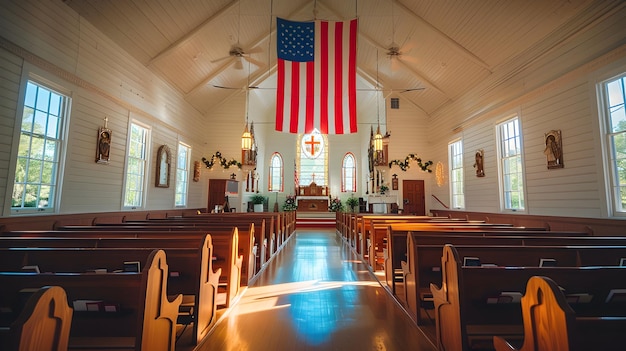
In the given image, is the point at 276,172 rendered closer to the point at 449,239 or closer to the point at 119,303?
the point at 449,239

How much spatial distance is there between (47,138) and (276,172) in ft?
35.7

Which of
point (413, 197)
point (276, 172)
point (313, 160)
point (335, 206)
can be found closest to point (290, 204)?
point (335, 206)

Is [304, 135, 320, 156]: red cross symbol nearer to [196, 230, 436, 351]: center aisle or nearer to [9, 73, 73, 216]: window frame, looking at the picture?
[9, 73, 73, 216]: window frame

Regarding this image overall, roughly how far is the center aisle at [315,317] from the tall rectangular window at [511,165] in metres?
4.50

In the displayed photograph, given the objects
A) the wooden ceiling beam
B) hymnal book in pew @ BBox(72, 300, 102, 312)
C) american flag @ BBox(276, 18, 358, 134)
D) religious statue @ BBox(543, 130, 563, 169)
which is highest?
the wooden ceiling beam

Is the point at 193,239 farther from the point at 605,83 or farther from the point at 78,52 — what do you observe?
Answer: the point at 605,83

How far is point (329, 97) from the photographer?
730 centimetres

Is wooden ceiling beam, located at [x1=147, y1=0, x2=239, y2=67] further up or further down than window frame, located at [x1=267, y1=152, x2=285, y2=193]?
further up

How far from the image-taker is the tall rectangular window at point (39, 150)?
4173 mm

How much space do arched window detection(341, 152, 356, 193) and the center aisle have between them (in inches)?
430

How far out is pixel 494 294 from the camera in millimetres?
1709

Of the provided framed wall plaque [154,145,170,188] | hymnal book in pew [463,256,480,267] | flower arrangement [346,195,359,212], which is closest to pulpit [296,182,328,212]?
flower arrangement [346,195,359,212]

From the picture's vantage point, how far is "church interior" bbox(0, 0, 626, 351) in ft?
5.27

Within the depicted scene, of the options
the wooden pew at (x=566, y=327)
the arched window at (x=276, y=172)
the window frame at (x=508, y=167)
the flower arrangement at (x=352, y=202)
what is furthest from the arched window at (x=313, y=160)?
the wooden pew at (x=566, y=327)
